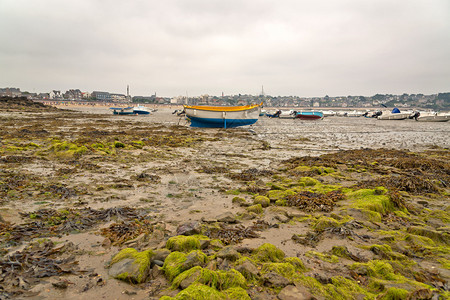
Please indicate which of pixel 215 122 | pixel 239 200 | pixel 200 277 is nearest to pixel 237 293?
pixel 200 277

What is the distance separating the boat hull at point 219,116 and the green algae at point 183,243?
79.9 feet

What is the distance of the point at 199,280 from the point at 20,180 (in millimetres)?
6874

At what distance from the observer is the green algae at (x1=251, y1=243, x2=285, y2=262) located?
3.60 metres

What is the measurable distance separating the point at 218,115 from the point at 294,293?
85.6 feet

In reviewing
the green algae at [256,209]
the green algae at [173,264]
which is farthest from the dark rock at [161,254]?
the green algae at [256,209]

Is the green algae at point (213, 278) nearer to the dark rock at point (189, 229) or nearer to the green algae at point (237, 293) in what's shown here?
the green algae at point (237, 293)

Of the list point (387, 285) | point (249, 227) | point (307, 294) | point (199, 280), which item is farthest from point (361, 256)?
point (199, 280)

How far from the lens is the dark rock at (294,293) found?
278cm

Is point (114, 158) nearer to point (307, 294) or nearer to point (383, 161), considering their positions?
point (307, 294)

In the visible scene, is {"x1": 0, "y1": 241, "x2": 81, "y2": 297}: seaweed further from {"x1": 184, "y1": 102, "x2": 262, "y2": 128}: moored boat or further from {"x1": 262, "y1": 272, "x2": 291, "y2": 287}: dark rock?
{"x1": 184, "y1": 102, "x2": 262, "y2": 128}: moored boat

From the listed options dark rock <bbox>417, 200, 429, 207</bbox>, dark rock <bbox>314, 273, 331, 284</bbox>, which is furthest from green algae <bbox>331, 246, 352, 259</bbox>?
dark rock <bbox>417, 200, 429, 207</bbox>

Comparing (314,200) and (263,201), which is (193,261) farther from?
(314,200)

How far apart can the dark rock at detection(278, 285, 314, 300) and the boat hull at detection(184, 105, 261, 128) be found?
25539 mm

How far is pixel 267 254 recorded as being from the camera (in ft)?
12.0
